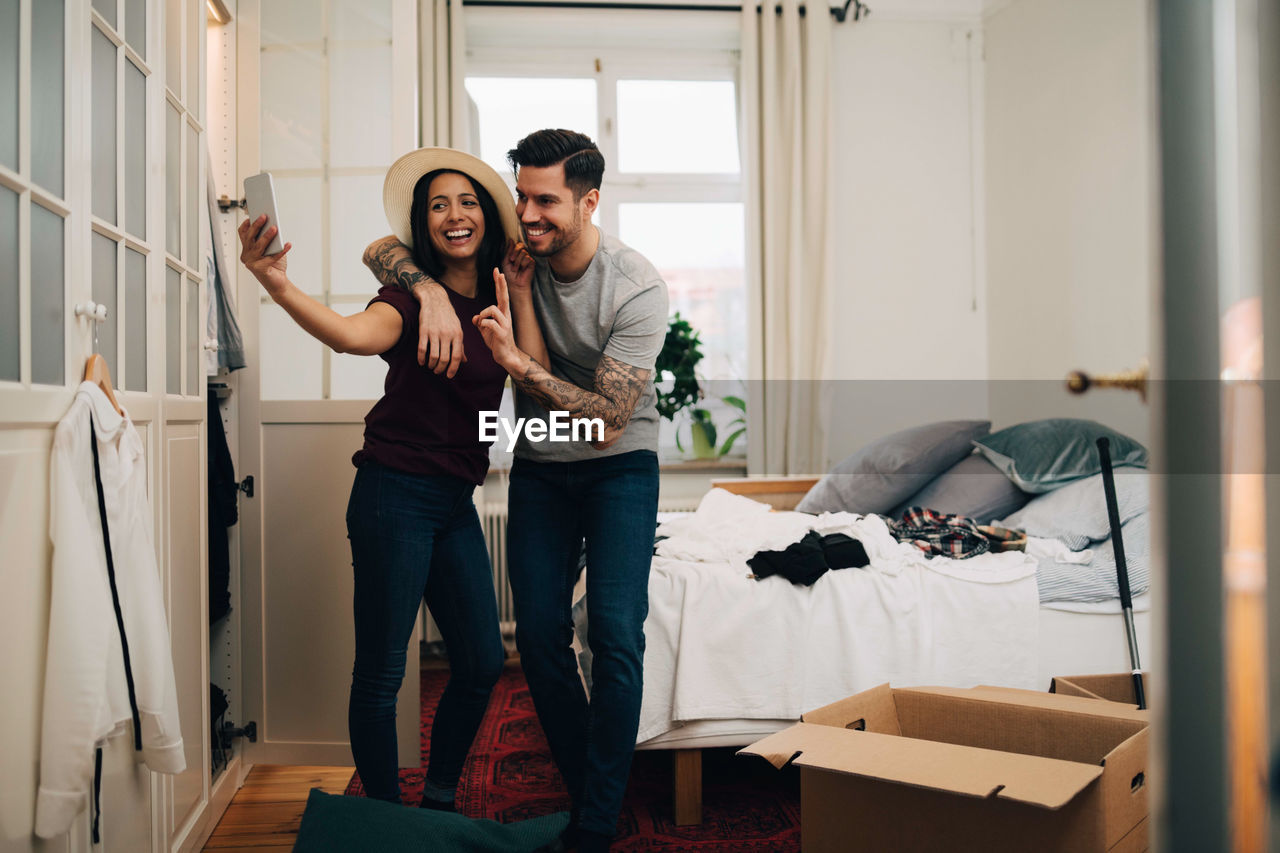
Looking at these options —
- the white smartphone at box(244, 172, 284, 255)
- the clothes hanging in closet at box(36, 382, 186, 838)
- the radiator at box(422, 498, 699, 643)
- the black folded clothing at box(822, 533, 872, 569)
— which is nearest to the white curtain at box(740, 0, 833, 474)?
the radiator at box(422, 498, 699, 643)

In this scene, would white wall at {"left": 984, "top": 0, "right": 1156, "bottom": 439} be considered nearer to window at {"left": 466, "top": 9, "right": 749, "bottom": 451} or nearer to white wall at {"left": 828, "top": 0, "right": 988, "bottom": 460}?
white wall at {"left": 828, "top": 0, "right": 988, "bottom": 460}

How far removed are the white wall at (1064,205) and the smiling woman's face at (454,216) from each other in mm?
1995

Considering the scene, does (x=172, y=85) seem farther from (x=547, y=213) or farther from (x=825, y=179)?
(x=825, y=179)

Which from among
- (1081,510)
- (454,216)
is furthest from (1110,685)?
(454,216)

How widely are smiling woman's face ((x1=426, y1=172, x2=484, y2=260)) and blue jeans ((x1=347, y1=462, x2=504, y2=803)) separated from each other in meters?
0.44

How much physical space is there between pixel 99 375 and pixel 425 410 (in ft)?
1.71

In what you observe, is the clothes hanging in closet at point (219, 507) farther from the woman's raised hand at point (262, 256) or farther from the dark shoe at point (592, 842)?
the dark shoe at point (592, 842)

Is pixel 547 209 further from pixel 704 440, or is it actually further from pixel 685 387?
pixel 704 440

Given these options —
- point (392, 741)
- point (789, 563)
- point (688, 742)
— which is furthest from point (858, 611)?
point (392, 741)

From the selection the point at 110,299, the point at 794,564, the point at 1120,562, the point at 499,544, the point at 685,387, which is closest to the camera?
the point at 110,299

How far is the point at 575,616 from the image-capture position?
2.12 metres

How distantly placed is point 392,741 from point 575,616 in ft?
1.96

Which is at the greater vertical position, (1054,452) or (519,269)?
(519,269)

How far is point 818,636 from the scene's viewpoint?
192 centimetres
